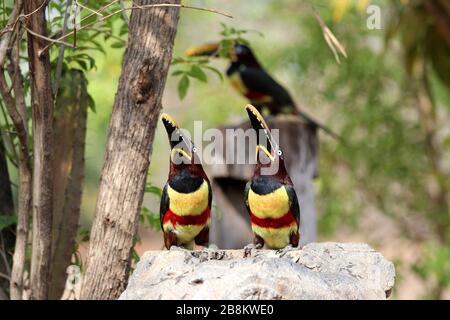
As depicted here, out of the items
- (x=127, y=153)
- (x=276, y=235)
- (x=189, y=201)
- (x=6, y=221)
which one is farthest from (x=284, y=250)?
(x=6, y=221)

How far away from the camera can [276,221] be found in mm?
2627

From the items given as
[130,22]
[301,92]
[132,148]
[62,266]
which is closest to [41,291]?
[62,266]

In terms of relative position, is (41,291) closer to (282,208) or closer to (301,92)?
(282,208)

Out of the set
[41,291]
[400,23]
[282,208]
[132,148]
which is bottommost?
[41,291]

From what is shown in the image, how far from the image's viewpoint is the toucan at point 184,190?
2.64 m

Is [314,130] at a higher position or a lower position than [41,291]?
higher

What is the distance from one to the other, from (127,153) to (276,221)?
0.63 m

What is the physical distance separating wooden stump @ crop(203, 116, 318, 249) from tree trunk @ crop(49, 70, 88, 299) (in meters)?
1.27

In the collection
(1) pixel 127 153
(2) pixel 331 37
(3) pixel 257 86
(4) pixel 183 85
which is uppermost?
(3) pixel 257 86

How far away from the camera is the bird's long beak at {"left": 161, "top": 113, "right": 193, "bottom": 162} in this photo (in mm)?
2592

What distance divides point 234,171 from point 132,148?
1.63m

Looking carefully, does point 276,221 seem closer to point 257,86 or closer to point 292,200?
point 292,200

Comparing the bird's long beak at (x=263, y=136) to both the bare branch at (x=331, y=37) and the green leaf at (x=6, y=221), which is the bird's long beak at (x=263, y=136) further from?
the green leaf at (x=6, y=221)
